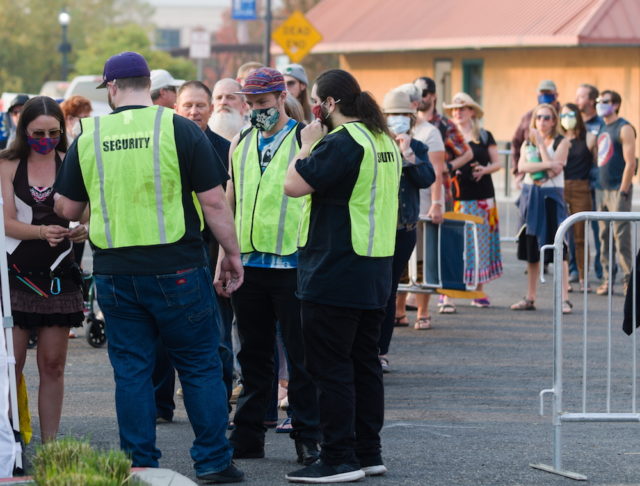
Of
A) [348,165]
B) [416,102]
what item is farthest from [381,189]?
[416,102]

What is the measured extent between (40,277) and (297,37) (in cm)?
1758

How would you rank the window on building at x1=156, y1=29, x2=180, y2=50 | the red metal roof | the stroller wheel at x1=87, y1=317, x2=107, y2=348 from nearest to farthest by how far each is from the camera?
the stroller wheel at x1=87, y1=317, x2=107, y2=348 < the red metal roof < the window on building at x1=156, y1=29, x2=180, y2=50

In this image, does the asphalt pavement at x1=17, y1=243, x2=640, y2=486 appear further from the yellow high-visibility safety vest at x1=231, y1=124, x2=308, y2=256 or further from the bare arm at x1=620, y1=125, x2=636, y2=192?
the bare arm at x1=620, y1=125, x2=636, y2=192

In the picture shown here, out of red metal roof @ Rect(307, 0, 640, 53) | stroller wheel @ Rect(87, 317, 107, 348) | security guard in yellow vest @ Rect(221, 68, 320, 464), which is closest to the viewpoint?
security guard in yellow vest @ Rect(221, 68, 320, 464)

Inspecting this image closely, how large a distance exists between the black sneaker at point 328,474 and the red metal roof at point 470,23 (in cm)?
2180

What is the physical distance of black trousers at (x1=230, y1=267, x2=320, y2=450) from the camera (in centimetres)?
697

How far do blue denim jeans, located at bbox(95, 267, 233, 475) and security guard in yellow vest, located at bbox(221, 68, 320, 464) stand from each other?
67cm

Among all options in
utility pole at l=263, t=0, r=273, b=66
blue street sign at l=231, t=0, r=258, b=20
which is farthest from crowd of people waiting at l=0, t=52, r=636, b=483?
blue street sign at l=231, t=0, r=258, b=20

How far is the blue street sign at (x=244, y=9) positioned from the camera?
2922 centimetres

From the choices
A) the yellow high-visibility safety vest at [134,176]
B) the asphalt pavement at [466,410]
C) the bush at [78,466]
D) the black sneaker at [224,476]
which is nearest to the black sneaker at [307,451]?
the asphalt pavement at [466,410]

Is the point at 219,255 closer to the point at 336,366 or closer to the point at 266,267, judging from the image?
the point at 266,267

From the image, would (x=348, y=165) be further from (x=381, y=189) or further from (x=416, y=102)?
(x=416, y=102)

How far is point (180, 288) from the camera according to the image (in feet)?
20.4

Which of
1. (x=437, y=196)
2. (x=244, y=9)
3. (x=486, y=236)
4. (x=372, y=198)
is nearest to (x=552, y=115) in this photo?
(x=486, y=236)
